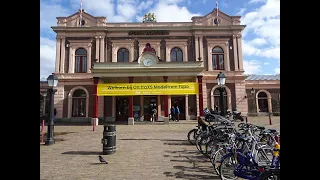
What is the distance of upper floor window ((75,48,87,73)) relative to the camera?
24295 millimetres

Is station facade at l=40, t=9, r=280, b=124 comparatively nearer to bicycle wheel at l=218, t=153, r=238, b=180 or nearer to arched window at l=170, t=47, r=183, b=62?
arched window at l=170, t=47, r=183, b=62

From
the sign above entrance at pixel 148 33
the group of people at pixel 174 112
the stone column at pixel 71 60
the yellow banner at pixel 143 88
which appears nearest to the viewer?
the yellow banner at pixel 143 88

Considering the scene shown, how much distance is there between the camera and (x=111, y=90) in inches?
762

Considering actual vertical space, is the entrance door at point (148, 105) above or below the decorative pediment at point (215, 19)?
below

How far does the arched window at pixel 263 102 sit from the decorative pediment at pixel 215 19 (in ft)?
28.7

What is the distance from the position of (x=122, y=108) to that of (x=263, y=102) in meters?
16.2

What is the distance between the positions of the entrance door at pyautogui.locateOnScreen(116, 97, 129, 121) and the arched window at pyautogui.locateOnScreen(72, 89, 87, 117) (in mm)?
3449

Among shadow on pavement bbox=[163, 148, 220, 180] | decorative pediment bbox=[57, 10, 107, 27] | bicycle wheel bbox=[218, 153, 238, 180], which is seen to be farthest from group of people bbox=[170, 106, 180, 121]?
bicycle wheel bbox=[218, 153, 238, 180]

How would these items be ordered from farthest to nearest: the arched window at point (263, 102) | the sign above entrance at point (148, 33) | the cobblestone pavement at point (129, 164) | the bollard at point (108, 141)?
the arched window at point (263, 102) < the sign above entrance at point (148, 33) < the bollard at point (108, 141) < the cobblestone pavement at point (129, 164)

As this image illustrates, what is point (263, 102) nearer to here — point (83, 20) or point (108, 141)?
point (83, 20)

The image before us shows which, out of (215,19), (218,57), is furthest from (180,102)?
(215,19)

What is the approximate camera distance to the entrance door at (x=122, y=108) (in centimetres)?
2316

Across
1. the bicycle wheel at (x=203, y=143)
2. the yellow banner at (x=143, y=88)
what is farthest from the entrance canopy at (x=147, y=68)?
the bicycle wheel at (x=203, y=143)

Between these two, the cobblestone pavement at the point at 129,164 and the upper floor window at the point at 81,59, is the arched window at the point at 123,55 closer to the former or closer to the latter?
the upper floor window at the point at 81,59
